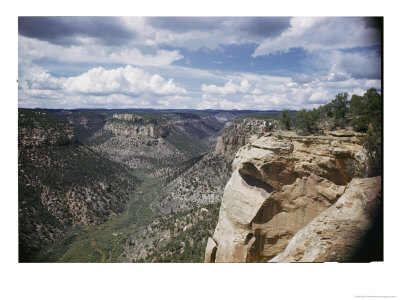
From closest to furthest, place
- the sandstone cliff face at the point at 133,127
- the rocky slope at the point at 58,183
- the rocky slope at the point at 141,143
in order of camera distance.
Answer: the rocky slope at the point at 58,183, the rocky slope at the point at 141,143, the sandstone cliff face at the point at 133,127

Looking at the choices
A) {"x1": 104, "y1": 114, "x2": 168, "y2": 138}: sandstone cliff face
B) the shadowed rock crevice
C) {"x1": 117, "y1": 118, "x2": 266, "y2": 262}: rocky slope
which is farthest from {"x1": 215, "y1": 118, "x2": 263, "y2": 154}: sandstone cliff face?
{"x1": 104, "y1": 114, "x2": 168, "y2": 138}: sandstone cliff face

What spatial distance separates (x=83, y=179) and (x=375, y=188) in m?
35.9

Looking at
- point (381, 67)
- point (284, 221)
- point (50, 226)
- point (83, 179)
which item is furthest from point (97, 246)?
point (381, 67)

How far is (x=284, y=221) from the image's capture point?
11.5m

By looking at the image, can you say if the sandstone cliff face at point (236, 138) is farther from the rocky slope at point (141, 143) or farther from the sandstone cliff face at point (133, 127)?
the sandstone cliff face at point (133, 127)

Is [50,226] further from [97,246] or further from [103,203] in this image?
[103,203]

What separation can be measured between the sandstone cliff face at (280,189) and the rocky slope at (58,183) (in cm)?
1813

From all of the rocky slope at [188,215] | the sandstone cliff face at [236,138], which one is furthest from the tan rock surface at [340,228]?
the sandstone cliff face at [236,138]

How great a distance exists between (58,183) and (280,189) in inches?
1163

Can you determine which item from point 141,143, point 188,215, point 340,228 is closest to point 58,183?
point 188,215

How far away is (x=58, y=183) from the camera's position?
105ft

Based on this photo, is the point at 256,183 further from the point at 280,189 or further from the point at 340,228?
the point at 340,228

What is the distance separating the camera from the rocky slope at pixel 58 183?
84.8 ft

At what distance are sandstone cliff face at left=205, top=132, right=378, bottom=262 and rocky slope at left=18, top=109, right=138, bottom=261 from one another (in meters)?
18.1
